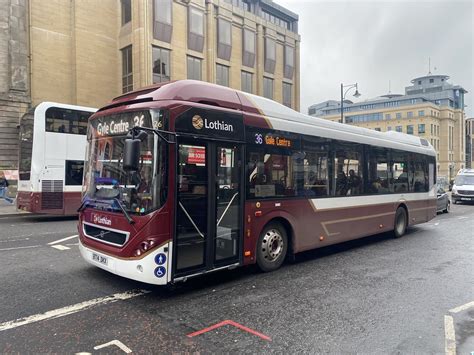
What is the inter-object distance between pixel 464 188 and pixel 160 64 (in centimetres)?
2446

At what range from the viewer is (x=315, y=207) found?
754 cm

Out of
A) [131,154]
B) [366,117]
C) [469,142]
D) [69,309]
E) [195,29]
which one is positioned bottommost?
[69,309]

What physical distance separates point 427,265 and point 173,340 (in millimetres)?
5836

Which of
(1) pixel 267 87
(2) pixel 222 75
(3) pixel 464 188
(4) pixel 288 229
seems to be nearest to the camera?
(4) pixel 288 229

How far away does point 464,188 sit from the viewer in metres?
24.5

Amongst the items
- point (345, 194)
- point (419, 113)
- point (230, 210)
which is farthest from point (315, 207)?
point (419, 113)

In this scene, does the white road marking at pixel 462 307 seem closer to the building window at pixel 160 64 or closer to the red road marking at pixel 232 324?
the red road marking at pixel 232 324

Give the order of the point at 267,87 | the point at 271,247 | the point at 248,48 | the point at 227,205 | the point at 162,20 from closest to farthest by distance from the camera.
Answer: the point at 227,205
the point at 271,247
the point at 162,20
the point at 248,48
the point at 267,87

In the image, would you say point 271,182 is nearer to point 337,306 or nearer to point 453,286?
point 337,306

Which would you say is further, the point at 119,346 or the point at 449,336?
the point at 449,336

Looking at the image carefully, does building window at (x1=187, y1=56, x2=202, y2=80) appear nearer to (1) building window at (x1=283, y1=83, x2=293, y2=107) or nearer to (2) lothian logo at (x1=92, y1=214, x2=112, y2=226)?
(1) building window at (x1=283, y1=83, x2=293, y2=107)

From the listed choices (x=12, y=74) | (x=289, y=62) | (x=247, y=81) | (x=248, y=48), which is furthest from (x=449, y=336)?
(x=289, y=62)

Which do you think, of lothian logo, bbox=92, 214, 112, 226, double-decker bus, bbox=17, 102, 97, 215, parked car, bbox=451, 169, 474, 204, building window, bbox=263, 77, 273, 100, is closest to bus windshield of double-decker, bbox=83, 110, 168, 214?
lothian logo, bbox=92, 214, 112, 226

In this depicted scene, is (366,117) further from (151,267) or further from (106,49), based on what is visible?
(151,267)
